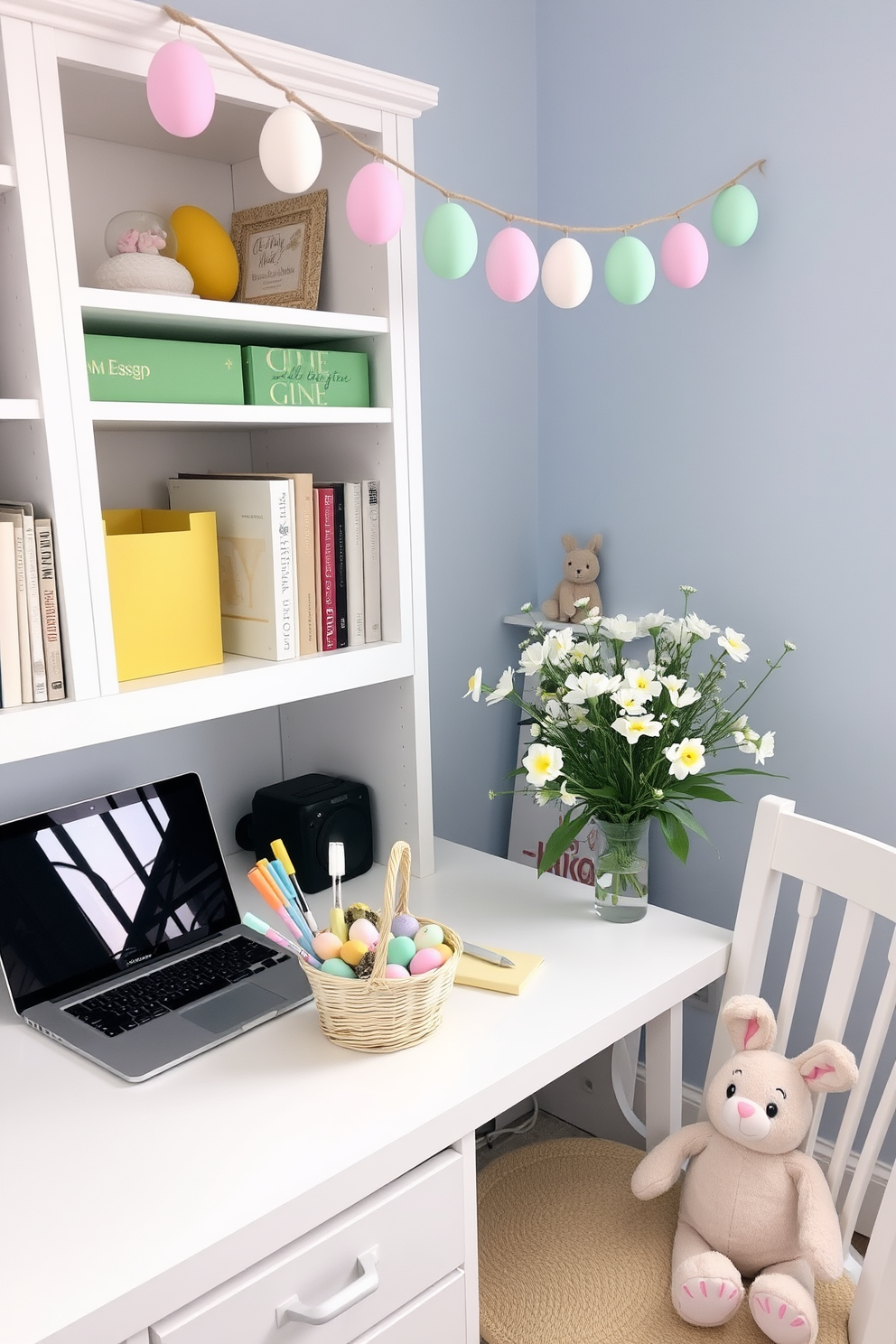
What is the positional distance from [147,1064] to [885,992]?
2.78 ft

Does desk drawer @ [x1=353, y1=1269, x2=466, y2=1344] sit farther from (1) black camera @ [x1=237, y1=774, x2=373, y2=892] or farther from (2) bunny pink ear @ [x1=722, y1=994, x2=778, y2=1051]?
(1) black camera @ [x1=237, y1=774, x2=373, y2=892]

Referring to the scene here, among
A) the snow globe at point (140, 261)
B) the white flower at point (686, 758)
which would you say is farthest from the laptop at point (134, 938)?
the snow globe at point (140, 261)

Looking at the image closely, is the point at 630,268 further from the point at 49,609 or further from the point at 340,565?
the point at 49,609

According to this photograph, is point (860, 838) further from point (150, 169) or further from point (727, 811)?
point (150, 169)

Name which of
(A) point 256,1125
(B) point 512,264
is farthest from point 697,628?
(A) point 256,1125

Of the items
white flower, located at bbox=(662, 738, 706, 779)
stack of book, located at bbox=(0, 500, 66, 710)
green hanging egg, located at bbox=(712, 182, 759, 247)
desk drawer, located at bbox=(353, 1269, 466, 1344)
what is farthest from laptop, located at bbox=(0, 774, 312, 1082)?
green hanging egg, located at bbox=(712, 182, 759, 247)

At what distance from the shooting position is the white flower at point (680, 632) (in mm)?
1590

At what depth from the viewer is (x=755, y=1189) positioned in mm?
1278

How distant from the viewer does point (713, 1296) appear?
1196 millimetres

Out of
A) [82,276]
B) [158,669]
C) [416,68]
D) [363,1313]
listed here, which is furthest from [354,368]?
[363,1313]

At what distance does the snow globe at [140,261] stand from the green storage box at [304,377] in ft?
0.41

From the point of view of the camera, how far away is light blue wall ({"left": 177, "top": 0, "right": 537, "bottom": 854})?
1.93 meters

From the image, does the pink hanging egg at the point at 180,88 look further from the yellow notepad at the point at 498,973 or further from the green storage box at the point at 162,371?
the yellow notepad at the point at 498,973

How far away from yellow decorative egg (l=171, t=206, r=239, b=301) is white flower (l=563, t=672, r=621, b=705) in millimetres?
744
